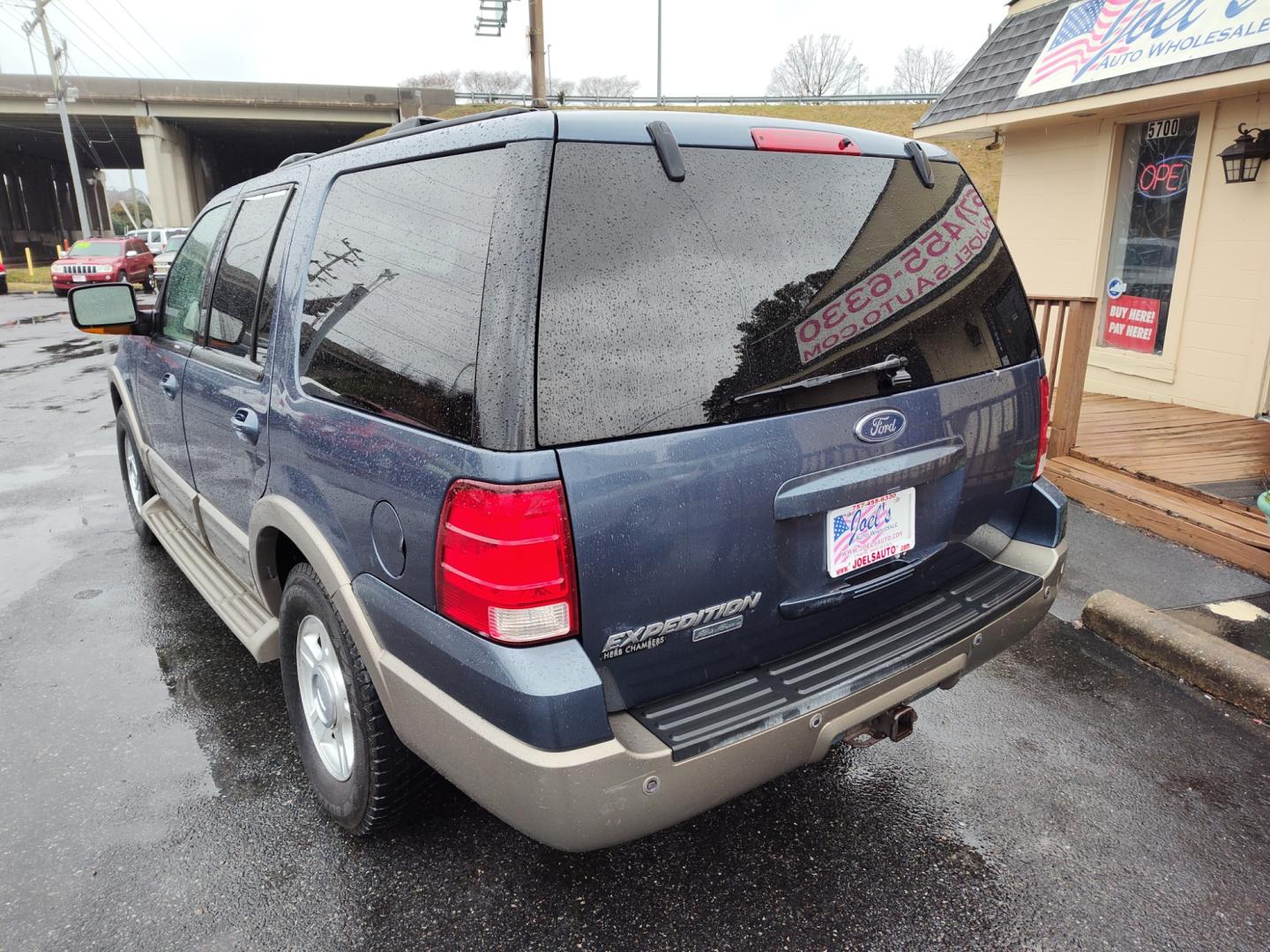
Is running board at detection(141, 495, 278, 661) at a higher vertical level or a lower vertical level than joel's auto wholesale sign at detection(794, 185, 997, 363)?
lower

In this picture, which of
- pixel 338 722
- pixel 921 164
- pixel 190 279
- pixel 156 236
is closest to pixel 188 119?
pixel 156 236

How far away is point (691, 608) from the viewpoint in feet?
6.52

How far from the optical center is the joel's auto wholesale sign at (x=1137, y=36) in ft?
20.8

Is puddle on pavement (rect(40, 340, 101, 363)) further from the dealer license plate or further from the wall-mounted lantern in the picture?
the wall-mounted lantern

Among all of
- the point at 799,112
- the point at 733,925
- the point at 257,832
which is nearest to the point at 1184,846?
the point at 733,925

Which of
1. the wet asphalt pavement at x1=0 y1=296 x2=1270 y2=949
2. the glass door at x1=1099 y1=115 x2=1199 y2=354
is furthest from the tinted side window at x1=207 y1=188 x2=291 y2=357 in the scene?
the glass door at x1=1099 y1=115 x2=1199 y2=354

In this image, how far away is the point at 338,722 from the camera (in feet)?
8.38

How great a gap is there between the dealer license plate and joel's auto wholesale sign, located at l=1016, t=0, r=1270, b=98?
20.3ft

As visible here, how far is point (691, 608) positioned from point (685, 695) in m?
0.24

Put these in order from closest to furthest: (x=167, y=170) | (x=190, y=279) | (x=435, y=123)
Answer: (x=435, y=123) → (x=190, y=279) → (x=167, y=170)

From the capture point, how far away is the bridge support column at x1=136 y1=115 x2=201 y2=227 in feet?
123

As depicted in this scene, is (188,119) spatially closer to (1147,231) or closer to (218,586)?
(1147,231)

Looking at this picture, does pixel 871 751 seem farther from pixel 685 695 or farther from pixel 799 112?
pixel 799 112

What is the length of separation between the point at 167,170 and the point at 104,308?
41698 mm
